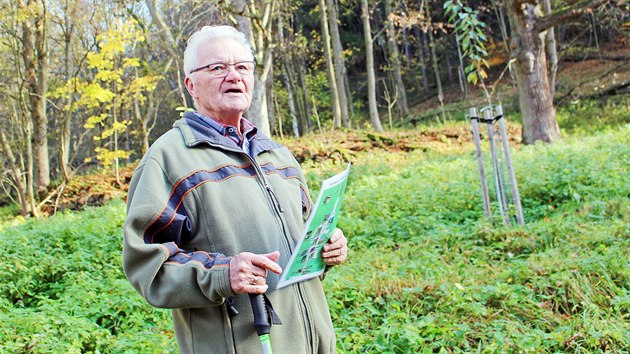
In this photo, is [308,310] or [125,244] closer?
[125,244]

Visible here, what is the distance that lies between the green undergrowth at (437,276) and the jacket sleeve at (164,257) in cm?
261

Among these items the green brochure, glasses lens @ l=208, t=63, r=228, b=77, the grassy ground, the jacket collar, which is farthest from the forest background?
glasses lens @ l=208, t=63, r=228, b=77

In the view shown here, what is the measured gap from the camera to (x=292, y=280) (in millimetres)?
2174

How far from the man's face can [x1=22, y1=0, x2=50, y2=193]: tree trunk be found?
1148 centimetres

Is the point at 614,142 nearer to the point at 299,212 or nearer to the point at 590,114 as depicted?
the point at 590,114

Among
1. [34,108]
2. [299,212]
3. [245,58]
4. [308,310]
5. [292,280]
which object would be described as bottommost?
[308,310]

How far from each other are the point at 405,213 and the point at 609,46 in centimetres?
2670

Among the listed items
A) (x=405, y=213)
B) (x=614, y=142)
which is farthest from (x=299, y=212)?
(x=614, y=142)

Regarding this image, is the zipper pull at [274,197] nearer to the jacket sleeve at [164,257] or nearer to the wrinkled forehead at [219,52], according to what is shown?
the jacket sleeve at [164,257]

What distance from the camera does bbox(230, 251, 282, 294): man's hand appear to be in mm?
1891

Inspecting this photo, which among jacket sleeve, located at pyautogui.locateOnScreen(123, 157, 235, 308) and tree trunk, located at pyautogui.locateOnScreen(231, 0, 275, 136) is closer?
jacket sleeve, located at pyautogui.locateOnScreen(123, 157, 235, 308)

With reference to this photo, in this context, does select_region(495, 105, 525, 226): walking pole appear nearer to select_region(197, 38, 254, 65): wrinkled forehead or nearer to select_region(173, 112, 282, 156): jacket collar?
select_region(173, 112, 282, 156): jacket collar

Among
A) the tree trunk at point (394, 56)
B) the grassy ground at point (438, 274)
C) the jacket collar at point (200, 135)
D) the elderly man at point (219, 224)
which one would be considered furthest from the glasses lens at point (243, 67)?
the tree trunk at point (394, 56)

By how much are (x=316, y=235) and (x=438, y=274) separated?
3812mm
